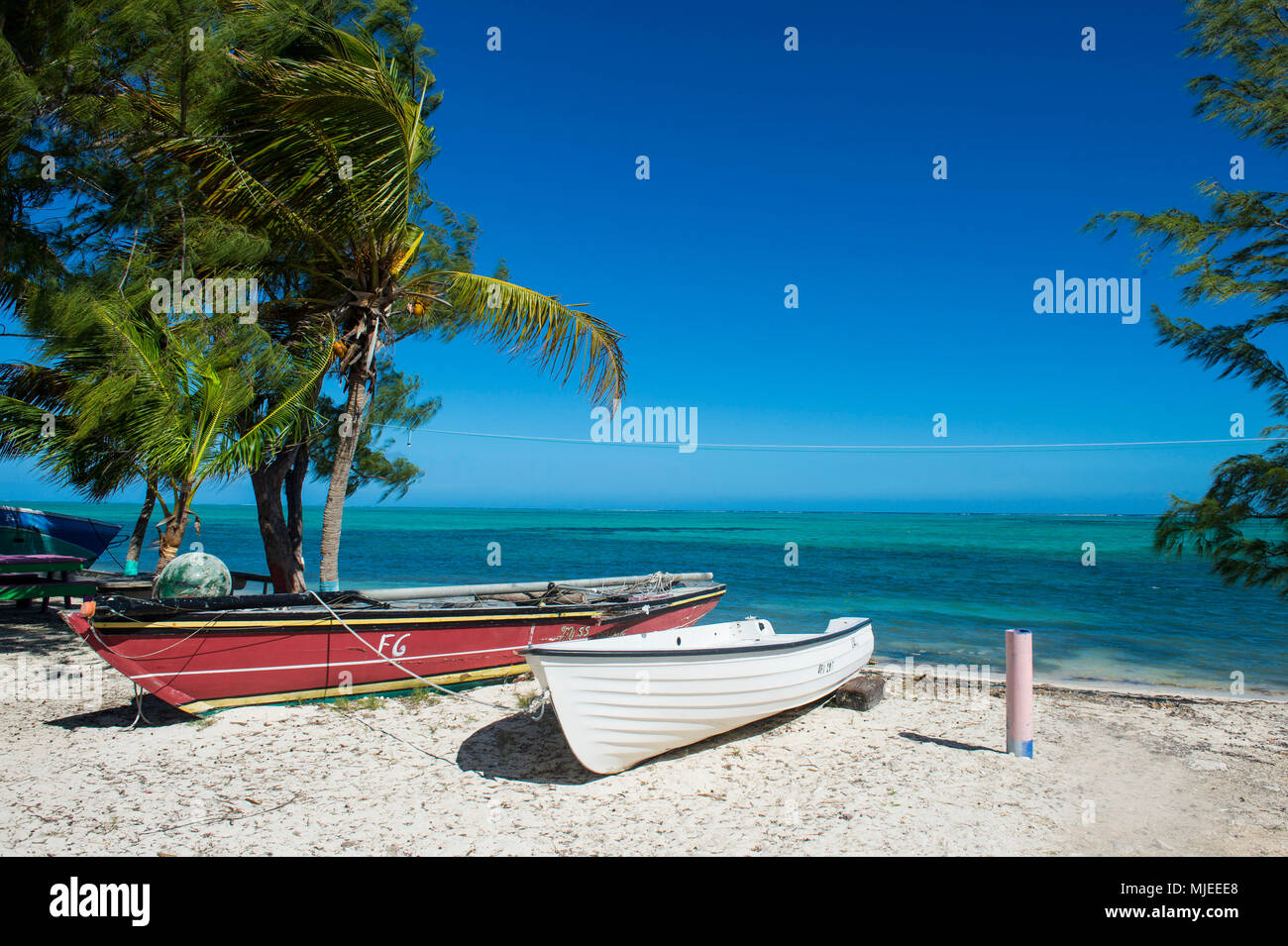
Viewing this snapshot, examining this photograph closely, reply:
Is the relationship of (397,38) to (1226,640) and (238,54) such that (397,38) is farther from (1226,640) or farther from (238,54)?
(1226,640)

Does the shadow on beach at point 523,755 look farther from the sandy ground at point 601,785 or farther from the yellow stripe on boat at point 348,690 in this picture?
the yellow stripe on boat at point 348,690

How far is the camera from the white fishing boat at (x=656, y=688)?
534cm

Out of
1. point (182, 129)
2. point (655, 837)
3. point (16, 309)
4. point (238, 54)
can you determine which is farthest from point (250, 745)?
point (238, 54)

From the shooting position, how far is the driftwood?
25.7 ft

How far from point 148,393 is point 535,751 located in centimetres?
518

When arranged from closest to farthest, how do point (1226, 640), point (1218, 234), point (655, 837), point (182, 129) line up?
point (655, 837) → point (1218, 234) → point (182, 129) → point (1226, 640)

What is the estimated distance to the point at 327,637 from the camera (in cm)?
696

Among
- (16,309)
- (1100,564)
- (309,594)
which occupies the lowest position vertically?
(1100,564)

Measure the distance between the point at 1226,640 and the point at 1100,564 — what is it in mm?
23709

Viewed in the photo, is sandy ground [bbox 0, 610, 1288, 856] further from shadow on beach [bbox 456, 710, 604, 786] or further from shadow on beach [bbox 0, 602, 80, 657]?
shadow on beach [bbox 0, 602, 80, 657]

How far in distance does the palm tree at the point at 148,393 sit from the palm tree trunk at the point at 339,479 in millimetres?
458

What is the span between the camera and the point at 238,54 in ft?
27.4

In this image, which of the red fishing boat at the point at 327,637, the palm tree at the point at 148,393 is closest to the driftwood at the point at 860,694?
the red fishing boat at the point at 327,637

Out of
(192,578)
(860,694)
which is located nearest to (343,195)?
(192,578)
